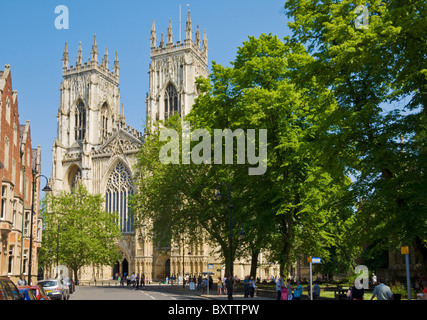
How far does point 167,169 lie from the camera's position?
40750mm

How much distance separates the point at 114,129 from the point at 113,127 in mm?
3710

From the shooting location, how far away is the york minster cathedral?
73.5m

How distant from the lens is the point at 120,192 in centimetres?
7644

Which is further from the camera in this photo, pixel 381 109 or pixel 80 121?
pixel 80 121

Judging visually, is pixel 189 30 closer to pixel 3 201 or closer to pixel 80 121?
pixel 80 121

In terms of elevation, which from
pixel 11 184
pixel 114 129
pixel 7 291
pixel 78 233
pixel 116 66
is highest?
pixel 116 66

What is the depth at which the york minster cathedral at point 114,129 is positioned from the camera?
73.5m

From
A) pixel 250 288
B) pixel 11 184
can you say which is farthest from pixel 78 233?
pixel 250 288

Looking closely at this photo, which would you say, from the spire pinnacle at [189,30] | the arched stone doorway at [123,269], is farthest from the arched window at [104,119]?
the arched stone doorway at [123,269]

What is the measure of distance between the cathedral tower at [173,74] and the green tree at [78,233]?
20.0 metres

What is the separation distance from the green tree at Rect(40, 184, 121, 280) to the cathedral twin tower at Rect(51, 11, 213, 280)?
8183mm

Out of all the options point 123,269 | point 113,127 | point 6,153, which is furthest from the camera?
point 113,127

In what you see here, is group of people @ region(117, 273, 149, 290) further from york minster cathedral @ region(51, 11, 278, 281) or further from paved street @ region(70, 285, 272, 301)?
york minster cathedral @ region(51, 11, 278, 281)

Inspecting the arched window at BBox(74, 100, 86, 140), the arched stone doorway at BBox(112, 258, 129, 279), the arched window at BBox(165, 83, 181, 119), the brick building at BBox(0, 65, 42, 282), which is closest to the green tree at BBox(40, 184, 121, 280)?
the arched stone doorway at BBox(112, 258, 129, 279)
